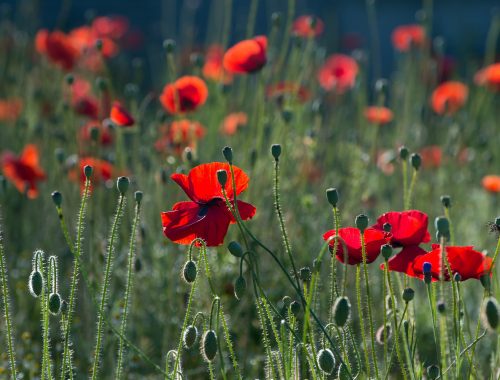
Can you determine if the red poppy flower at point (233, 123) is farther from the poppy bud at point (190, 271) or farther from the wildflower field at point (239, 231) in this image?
the poppy bud at point (190, 271)

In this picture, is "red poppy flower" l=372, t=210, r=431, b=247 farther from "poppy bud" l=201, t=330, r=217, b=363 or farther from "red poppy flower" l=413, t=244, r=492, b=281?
"poppy bud" l=201, t=330, r=217, b=363

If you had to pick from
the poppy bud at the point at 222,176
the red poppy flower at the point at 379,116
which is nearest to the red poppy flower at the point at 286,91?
the red poppy flower at the point at 379,116

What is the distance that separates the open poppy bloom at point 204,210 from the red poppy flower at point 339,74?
2.67 meters

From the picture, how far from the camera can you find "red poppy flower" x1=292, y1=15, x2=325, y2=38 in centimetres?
337

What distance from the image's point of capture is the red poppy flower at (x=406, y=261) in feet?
5.84

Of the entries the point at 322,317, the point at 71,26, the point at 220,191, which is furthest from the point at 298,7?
the point at 220,191

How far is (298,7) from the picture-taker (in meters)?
9.39

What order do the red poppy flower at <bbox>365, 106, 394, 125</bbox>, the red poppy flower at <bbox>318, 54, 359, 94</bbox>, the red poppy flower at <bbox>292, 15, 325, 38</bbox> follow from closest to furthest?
the red poppy flower at <bbox>292, 15, 325, 38</bbox> < the red poppy flower at <bbox>365, 106, 394, 125</bbox> < the red poppy flower at <bbox>318, 54, 359, 94</bbox>

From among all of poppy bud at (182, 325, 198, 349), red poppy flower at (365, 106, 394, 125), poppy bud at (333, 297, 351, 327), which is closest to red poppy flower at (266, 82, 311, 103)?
red poppy flower at (365, 106, 394, 125)

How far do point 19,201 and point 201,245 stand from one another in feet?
7.03

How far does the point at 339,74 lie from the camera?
4.54 metres

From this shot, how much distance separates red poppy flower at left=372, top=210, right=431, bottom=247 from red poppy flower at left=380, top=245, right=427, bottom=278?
0.06ft

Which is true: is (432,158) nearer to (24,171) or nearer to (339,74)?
(339,74)

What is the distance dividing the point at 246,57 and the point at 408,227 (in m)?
1.29
